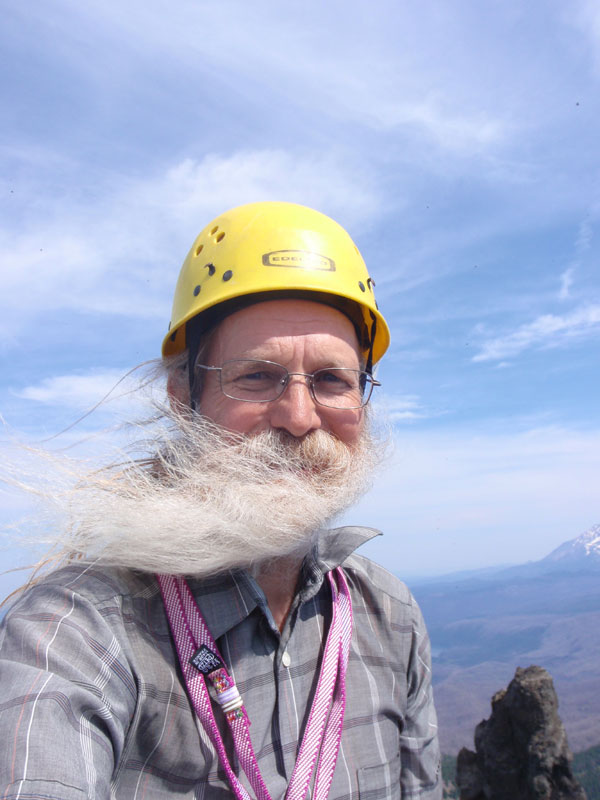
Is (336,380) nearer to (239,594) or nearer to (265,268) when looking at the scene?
(265,268)

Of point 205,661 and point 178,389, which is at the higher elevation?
point 178,389

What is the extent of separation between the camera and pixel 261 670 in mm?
1927

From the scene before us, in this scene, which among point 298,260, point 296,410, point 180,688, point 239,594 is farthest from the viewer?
point 298,260

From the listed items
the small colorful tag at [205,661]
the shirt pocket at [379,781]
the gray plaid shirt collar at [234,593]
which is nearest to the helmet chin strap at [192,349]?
the gray plaid shirt collar at [234,593]

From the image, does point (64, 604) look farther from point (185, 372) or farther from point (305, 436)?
point (185, 372)

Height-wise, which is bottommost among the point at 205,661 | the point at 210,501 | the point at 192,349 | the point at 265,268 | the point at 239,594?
the point at 205,661

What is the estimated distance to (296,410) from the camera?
2195mm

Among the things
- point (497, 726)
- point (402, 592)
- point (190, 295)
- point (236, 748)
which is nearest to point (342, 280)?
point (190, 295)

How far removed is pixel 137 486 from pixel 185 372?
73 cm

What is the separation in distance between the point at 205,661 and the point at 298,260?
5.64 feet

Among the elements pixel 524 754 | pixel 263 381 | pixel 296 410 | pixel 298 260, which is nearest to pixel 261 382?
pixel 263 381

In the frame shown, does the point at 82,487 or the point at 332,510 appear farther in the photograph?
the point at 332,510

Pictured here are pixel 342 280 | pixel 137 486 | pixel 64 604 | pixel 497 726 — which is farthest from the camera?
pixel 497 726

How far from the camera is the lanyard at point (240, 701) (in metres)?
1.68
